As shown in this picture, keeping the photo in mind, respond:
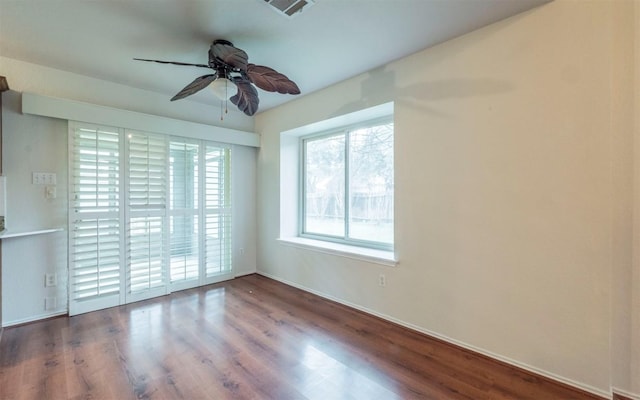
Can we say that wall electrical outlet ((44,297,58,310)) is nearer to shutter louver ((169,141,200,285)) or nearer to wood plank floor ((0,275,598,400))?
wood plank floor ((0,275,598,400))

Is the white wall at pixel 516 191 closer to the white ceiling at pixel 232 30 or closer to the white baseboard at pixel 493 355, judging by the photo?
the white baseboard at pixel 493 355

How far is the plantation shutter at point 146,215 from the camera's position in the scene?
133 inches

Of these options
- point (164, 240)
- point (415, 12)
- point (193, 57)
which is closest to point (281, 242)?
point (164, 240)

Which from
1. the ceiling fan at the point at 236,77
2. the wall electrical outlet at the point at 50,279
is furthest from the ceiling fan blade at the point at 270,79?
the wall electrical outlet at the point at 50,279

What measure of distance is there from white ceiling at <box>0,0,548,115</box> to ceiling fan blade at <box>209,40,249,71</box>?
0.55 feet

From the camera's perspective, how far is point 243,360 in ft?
7.18

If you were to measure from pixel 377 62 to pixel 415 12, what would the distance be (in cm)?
79

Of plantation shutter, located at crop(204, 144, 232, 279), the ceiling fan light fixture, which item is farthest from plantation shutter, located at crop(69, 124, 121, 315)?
the ceiling fan light fixture

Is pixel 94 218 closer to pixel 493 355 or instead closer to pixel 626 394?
pixel 493 355

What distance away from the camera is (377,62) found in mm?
2840

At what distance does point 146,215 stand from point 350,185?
2.56 meters

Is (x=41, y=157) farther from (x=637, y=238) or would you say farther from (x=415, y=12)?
(x=637, y=238)

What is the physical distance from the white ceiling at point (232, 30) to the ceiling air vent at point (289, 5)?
0.17ft

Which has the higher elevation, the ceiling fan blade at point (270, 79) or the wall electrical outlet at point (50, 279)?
the ceiling fan blade at point (270, 79)
